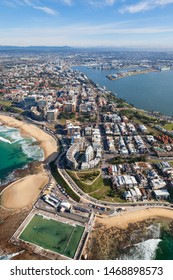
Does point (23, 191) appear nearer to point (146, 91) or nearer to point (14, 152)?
point (14, 152)

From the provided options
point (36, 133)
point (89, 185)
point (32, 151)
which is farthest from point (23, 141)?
point (89, 185)

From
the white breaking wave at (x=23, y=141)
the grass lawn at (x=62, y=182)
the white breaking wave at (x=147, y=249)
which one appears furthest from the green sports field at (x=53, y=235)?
the white breaking wave at (x=23, y=141)

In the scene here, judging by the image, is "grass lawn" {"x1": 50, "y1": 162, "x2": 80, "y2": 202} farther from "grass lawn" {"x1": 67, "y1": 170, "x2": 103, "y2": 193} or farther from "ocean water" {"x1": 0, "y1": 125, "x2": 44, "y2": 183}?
"ocean water" {"x1": 0, "y1": 125, "x2": 44, "y2": 183}

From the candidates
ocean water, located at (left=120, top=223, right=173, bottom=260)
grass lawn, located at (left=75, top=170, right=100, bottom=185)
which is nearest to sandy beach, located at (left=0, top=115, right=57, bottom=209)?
grass lawn, located at (left=75, top=170, right=100, bottom=185)

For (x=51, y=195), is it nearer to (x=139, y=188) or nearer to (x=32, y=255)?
(x=32, y=255)

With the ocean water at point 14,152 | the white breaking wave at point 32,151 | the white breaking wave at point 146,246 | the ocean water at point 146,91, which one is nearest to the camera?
the white breaking wave at point 146,246

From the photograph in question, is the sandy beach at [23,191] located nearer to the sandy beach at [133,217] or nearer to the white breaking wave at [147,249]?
the sandy beach at [133,217]

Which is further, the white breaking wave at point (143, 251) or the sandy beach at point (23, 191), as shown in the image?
the sandy beach at point (23, 191)
